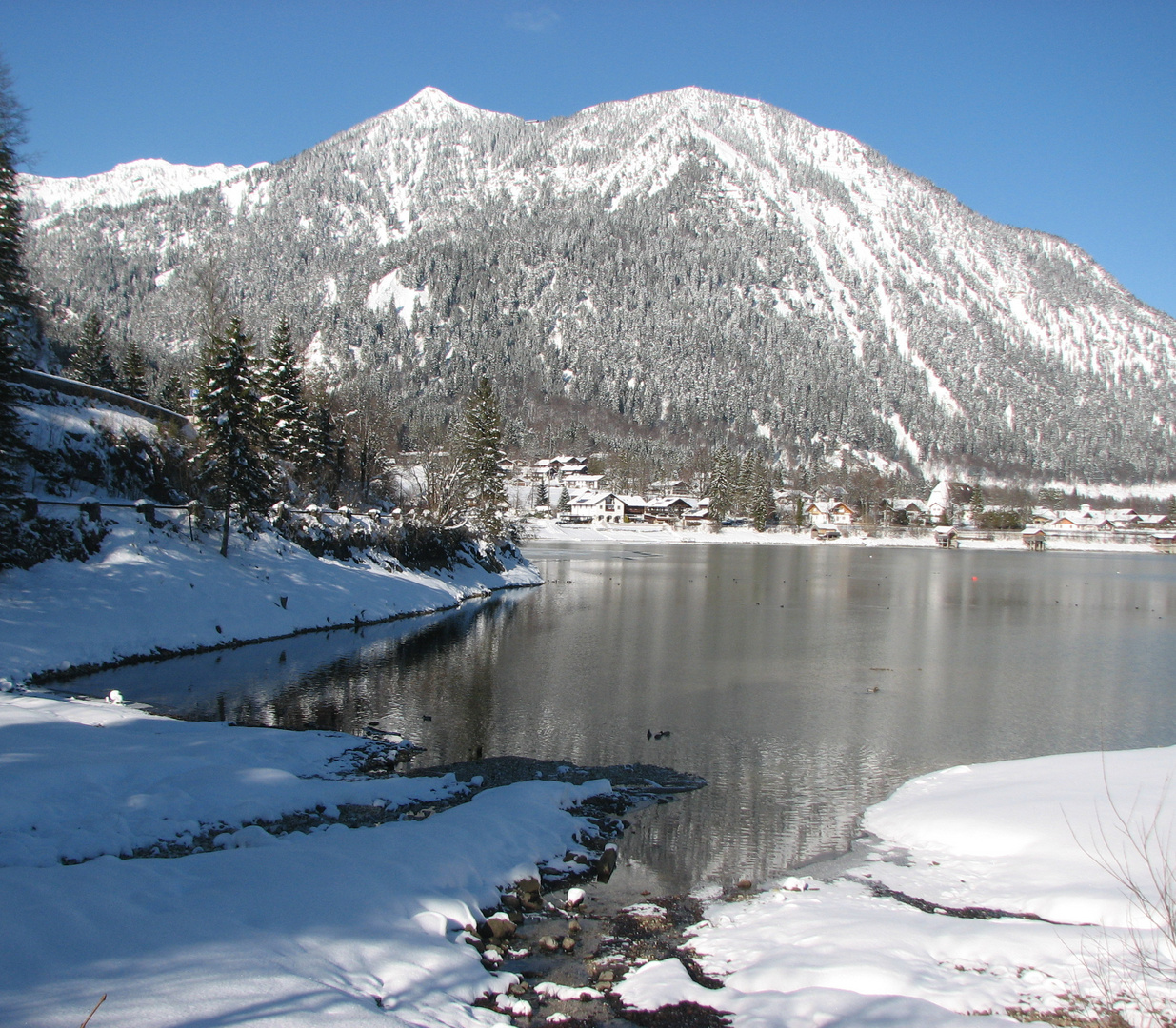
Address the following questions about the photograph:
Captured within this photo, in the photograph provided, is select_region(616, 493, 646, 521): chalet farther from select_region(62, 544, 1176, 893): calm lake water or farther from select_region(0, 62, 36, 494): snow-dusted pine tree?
select_region(0, 62, 36, 494): snow-dusted pine tree

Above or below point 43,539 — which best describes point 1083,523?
above

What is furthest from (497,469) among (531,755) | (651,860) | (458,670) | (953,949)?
(953,949)

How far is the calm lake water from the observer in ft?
43.5

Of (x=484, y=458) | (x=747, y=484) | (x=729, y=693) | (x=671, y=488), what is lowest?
(x=729, y=693)

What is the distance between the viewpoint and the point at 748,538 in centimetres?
11919

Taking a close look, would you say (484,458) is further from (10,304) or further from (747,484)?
(747,484)

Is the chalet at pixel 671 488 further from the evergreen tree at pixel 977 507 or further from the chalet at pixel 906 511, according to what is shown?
the evergreen tree at pixel 977 507

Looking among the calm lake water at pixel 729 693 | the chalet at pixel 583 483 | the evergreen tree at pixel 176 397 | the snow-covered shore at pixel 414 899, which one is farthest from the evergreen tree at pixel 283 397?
the chalet at pixel 583 483

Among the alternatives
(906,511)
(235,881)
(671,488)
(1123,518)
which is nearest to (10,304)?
(235,881)

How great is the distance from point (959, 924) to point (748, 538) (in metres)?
113

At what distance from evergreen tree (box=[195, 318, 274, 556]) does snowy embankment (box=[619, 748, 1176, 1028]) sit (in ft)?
87.3

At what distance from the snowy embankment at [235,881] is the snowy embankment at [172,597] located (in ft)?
28.6

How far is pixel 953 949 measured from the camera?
7328mm

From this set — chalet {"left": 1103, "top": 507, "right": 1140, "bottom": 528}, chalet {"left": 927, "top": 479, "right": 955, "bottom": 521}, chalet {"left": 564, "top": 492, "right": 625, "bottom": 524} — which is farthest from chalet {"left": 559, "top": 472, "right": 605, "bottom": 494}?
chalet {"left": 1103, "top": 507, "right": 1140, "bottom": 528}
